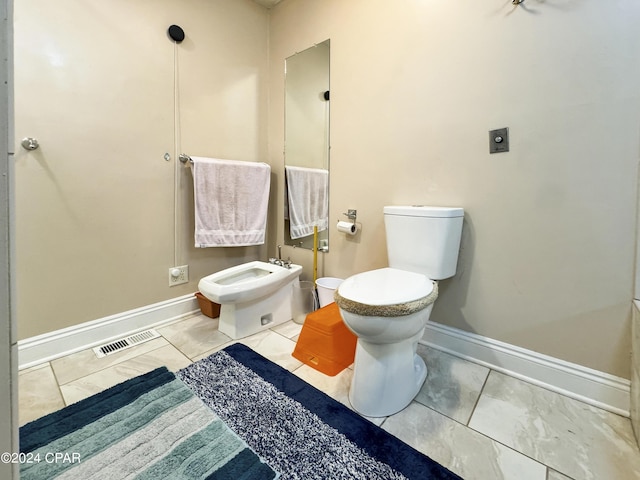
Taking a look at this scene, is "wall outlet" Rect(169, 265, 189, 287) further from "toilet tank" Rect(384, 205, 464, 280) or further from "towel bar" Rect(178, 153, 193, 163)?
"toilet tank" Rect(384, 205, 464, 280)

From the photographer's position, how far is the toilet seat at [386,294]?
994 mm

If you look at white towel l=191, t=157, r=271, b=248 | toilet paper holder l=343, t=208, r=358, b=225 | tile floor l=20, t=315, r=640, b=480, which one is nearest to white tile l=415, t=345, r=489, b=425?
tile floor l=20, t=315, r=640, b=480

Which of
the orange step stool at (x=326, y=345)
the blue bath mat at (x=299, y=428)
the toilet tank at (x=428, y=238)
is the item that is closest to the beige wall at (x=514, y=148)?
the toilet tank at (x=428, y=238)

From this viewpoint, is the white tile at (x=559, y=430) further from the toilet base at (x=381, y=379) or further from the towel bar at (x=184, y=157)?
the towel bar at (x=184, y=157)

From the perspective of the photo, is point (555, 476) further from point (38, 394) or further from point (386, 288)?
point (38, 394)

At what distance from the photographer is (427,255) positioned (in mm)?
1370

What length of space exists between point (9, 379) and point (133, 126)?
5.12 ft

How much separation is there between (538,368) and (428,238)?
2.46 feet

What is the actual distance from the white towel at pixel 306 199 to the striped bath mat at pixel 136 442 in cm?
127

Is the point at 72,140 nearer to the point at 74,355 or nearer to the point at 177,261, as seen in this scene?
the point at 177,261

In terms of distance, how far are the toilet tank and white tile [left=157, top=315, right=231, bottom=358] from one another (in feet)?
3.65

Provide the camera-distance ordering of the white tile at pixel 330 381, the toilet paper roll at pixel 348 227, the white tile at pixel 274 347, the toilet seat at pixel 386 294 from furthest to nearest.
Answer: the toilet paper roll at pixel 348 227 < the white tile at pixel 274 347 < the white tile at pixel 330 381 < the toilet seat at pixel 386 294

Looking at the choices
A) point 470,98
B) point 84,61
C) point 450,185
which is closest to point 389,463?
point 450,185

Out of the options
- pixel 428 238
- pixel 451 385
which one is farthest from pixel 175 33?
pixel 451 385
